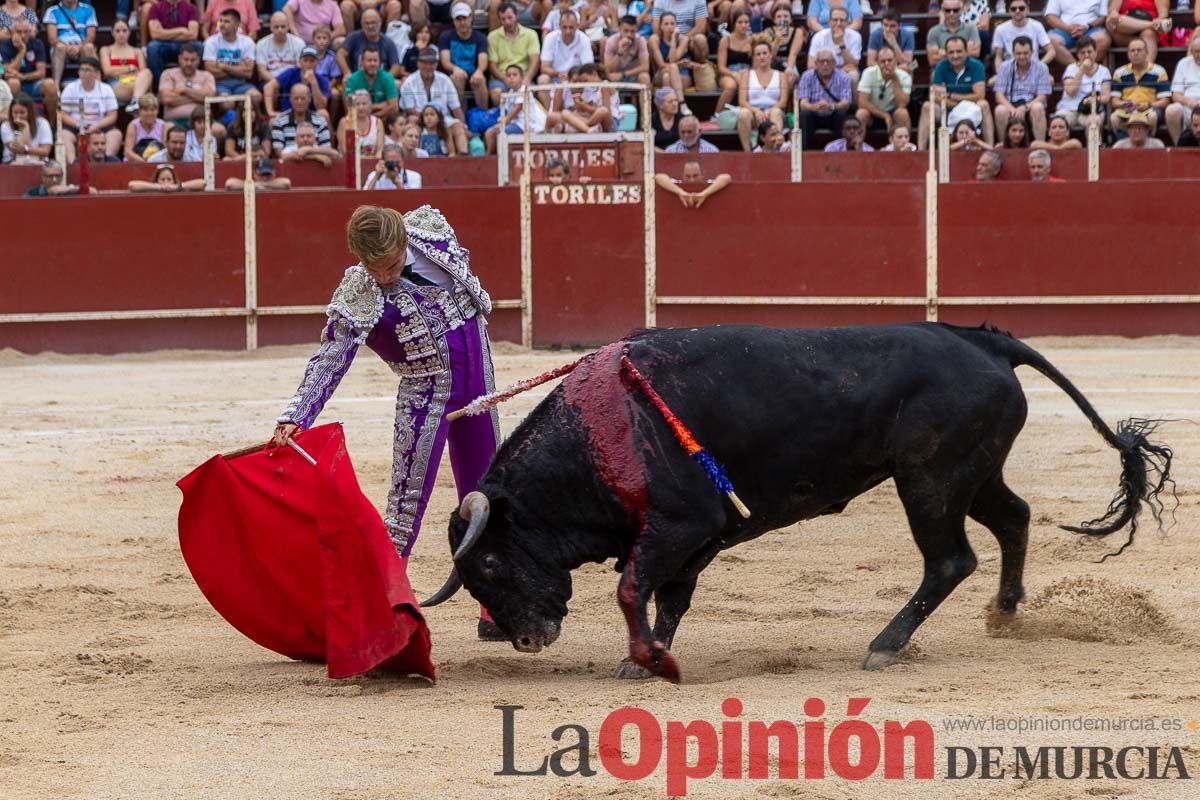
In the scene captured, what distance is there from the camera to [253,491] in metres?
A: 4.27

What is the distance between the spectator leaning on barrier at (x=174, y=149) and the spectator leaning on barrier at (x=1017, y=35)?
5865mm

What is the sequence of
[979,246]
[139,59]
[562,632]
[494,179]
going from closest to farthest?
[562,632], [979,246], [494,179], [139,59]

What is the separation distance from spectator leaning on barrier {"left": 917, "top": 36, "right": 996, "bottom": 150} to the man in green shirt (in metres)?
3.79

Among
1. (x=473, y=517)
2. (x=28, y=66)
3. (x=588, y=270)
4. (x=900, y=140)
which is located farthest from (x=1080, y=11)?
(x=473, y=517)

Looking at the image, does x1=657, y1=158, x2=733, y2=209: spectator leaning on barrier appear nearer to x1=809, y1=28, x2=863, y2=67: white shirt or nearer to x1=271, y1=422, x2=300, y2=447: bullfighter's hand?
x1=809, y1=28, x2=863, y2=67: white shirt

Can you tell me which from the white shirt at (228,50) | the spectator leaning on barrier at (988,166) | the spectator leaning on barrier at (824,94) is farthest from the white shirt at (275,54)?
the spectator leaning on barrier at (988,166)

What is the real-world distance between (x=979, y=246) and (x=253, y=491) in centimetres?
753

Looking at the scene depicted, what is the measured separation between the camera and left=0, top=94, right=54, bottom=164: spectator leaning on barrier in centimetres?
1188

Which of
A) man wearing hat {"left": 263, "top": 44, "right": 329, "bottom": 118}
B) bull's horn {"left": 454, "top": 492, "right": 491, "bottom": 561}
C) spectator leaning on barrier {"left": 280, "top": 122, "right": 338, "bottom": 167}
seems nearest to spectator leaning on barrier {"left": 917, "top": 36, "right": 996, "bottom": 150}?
spectator leaning on barrier {"left": 280, "top": 122, "right": 338, "bottom": 167}

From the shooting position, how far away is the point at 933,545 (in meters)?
4.21

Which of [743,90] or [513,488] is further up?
[743,90]

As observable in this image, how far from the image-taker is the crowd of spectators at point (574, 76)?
1193 cm

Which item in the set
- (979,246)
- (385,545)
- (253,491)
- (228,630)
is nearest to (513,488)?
(385,545)

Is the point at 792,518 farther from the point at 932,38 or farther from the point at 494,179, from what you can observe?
the point at 932,38
